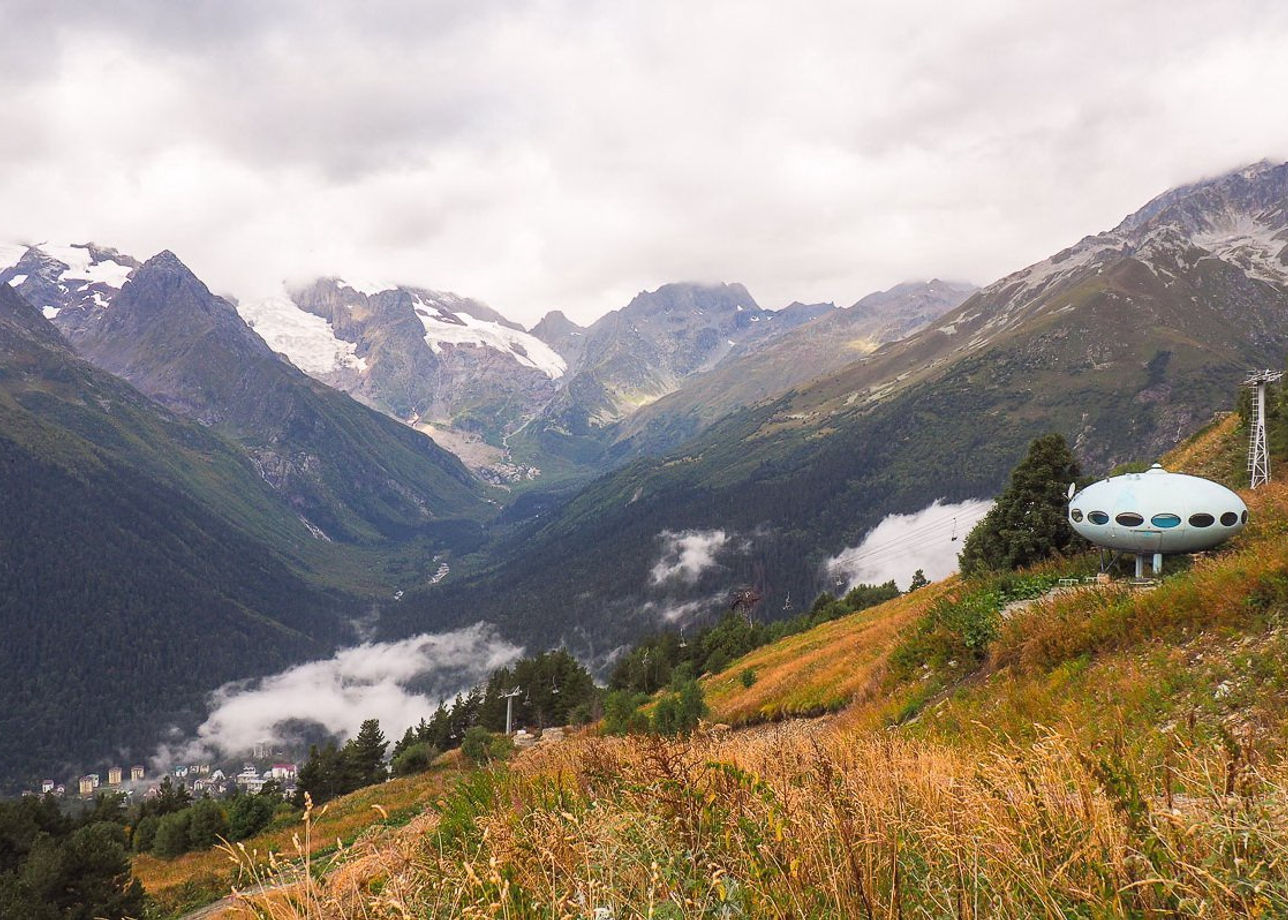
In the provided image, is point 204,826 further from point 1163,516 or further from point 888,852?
point 1163,516

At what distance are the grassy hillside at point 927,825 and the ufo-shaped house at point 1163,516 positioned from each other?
291 inches

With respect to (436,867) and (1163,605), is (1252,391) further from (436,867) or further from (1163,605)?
(436,867)

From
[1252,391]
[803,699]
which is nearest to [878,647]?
[803,699]

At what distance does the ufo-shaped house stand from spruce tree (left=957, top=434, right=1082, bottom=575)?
9.48 m

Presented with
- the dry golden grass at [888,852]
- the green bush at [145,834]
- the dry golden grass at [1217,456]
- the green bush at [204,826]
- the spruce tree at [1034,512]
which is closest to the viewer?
the dry golden grass at [888,852]

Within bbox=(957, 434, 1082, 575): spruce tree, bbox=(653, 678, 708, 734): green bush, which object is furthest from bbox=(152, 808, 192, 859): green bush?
bbox=(957, 434, 1082, 575): spruce tree

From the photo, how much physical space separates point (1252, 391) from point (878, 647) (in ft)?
91.1

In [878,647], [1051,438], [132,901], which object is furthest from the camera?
[1051,438]

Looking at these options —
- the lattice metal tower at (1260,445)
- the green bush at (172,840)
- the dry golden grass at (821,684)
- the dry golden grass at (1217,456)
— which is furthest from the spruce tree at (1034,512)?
the green bush at (172,840)

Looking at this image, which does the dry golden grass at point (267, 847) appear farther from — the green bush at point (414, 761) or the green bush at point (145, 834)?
the green bush at point (414, 761)

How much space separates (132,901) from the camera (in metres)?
18.0

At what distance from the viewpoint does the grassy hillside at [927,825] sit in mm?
3090

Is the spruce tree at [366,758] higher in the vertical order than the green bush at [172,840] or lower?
lower

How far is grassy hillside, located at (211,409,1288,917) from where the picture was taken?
10.1 feet
